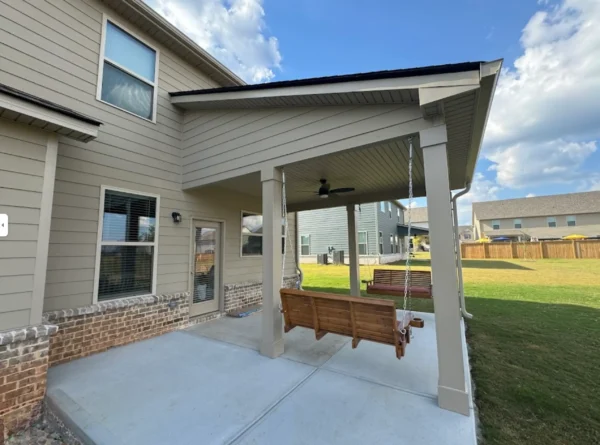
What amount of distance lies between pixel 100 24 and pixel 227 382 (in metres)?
6.11

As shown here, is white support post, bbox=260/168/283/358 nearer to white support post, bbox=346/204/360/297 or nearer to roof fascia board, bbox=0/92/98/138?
roof fascia board, bbox=0/92/98/138

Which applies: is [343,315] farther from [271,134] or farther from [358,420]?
[271,134]

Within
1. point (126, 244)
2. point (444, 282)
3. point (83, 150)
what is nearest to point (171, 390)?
point (126, 244)

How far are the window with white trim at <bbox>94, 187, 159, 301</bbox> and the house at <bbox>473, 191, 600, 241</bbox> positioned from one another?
128ft

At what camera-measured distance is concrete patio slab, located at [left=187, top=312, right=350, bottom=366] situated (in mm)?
3834

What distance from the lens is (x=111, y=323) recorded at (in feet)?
13.7

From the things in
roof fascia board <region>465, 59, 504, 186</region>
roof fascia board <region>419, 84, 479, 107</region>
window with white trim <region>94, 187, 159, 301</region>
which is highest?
roof fascia board <region>465, 59, 504, 186</region>

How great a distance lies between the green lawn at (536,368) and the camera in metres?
2.36

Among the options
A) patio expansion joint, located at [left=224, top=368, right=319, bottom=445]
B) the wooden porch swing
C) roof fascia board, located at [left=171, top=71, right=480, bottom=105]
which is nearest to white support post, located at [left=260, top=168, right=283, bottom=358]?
the wooden porch swing

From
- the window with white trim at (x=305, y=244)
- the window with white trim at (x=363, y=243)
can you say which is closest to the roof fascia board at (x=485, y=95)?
the window with white trim at (x=363, y=243)

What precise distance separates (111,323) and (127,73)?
176 inches

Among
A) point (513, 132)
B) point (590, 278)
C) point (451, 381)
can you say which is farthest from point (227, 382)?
point (513, 132)

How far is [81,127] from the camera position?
3129mm

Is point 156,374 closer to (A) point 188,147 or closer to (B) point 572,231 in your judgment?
(A) point 188,147
